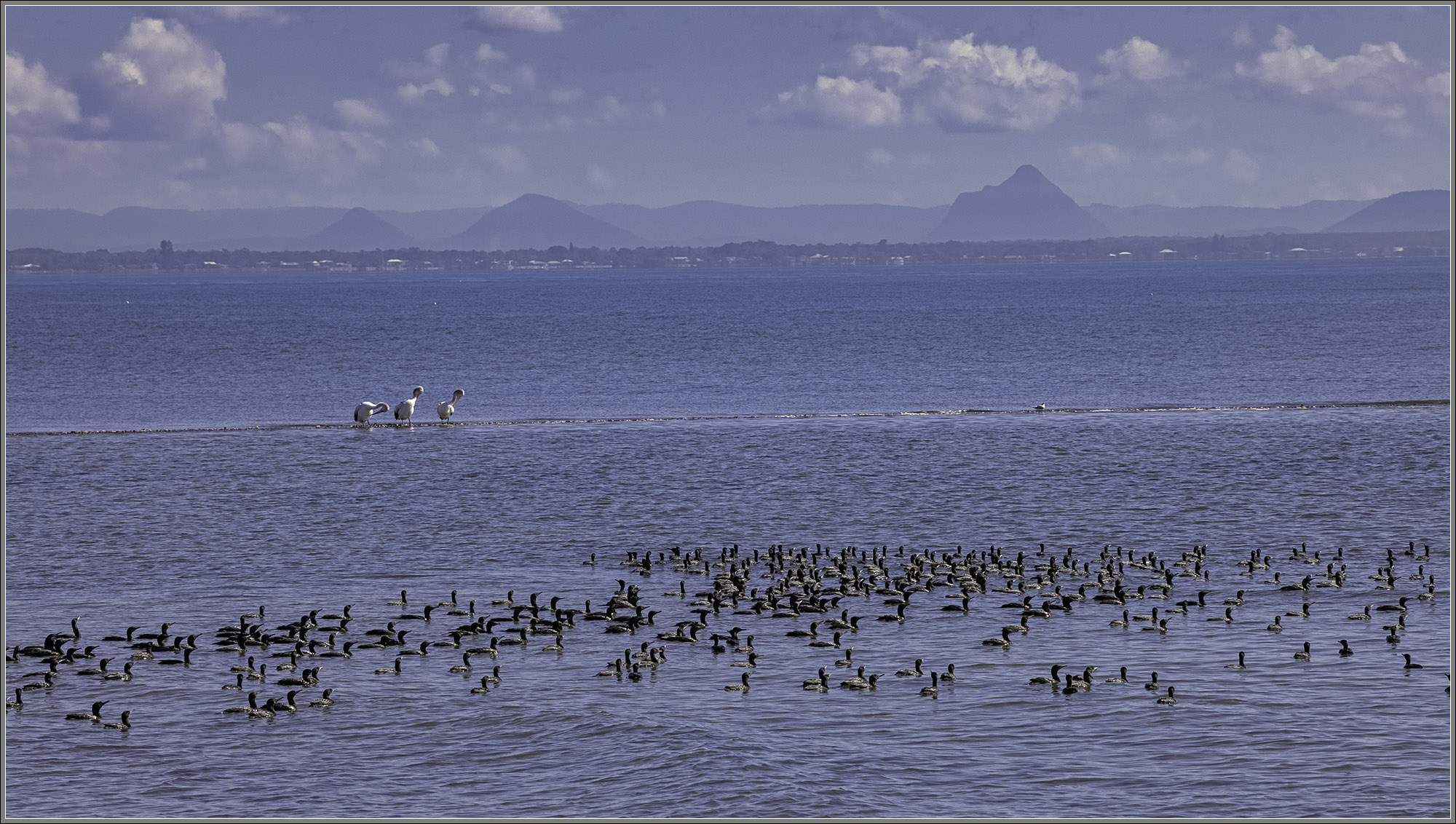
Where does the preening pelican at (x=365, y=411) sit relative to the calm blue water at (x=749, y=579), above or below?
above

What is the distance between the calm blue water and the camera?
62.0ft

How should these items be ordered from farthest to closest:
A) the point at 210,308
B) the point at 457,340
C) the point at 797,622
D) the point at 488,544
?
1. the point at 210,308
2. the point at 457,340
3. the point at 488,544
4. the point at 797,622

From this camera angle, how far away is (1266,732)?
20.2m

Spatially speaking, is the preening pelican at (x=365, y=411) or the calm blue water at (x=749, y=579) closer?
the calm blue water at (x=749, y=579)

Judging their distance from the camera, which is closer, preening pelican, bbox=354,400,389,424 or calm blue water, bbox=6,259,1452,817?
calm blue water, bbox=6,259,1452,817

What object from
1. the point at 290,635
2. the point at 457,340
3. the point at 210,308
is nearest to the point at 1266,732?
Answer: the point at 290,635

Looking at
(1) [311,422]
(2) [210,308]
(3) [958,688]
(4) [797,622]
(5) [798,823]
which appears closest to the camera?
(5) [798,823]

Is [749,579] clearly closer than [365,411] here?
Yes

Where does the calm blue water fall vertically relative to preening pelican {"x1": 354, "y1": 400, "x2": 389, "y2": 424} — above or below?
below

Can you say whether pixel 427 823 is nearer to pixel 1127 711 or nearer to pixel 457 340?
pixel 1127 711

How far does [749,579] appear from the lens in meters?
28.9

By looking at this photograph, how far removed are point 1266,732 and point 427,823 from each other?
10.7 m

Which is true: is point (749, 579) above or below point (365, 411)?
below

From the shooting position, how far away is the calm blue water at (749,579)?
1889 centimetres
